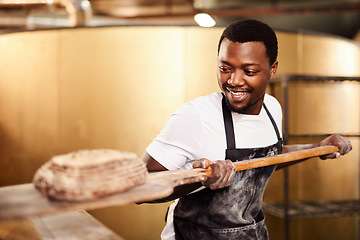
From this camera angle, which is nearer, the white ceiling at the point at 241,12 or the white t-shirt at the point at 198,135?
the white t-shirt at the point at 198,135

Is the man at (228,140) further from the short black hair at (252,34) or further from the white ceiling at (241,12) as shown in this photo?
the white ceiling at (241,12)

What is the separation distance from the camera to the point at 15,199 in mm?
694

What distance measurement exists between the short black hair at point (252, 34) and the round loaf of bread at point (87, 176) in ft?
1.93

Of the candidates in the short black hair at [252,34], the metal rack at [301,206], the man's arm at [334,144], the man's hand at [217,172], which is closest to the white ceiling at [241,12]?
the metal rack at [301,206]

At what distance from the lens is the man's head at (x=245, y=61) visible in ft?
3.76

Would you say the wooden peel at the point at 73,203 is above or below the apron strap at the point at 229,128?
below

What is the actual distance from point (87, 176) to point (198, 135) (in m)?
0.53

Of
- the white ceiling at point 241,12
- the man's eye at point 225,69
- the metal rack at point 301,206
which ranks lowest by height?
the metal rack at point 301,206

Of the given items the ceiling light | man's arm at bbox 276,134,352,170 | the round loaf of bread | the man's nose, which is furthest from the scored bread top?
the ceiling light

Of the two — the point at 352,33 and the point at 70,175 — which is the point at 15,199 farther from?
the point at 352,33

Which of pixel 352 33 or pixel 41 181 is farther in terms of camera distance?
pixel 352 33

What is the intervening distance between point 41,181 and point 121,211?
2.32 meters

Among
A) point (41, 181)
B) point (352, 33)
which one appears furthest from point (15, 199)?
point (352, 33)

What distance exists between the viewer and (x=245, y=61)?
1139 millimetres
